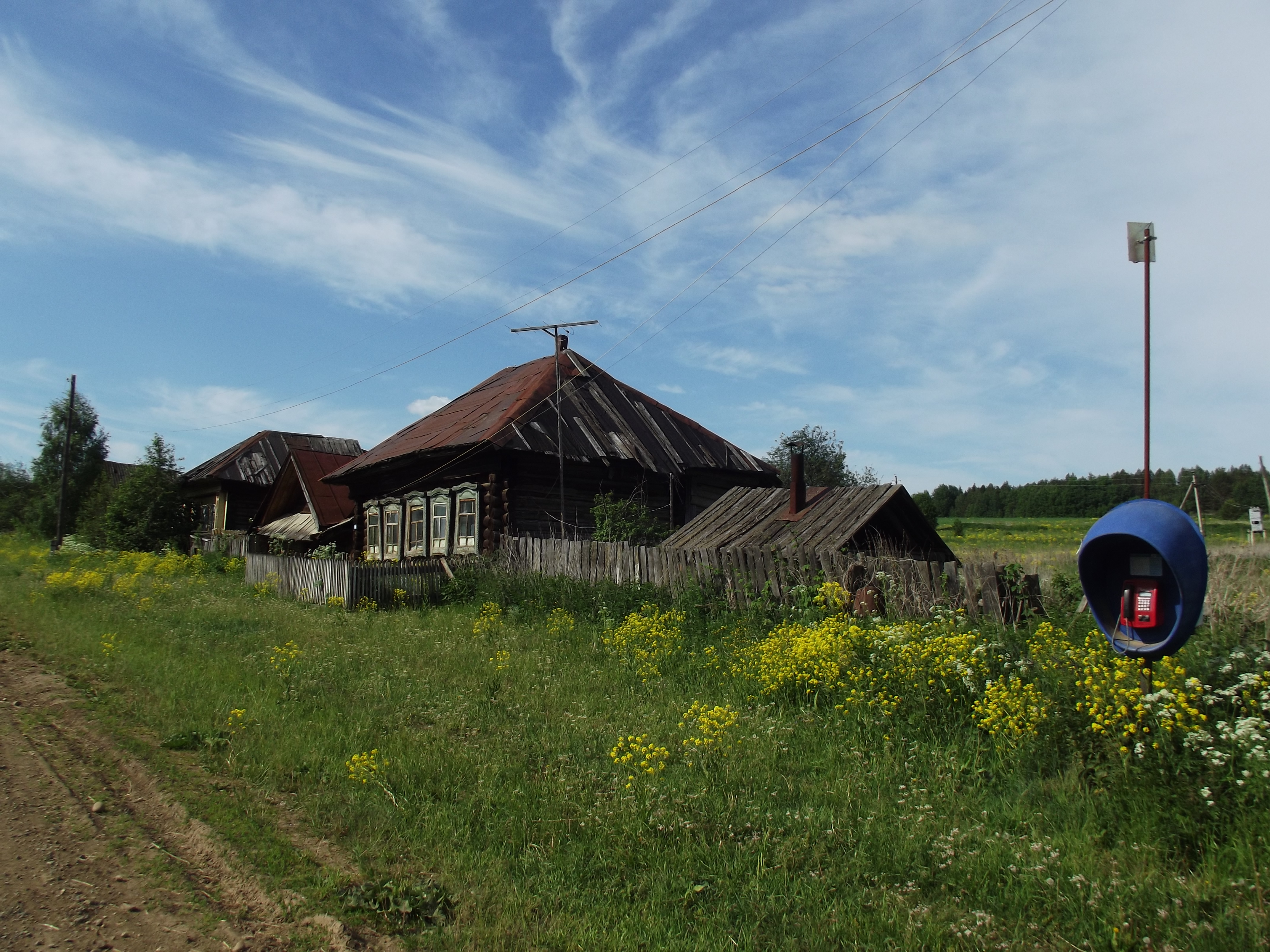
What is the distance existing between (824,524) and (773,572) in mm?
2519

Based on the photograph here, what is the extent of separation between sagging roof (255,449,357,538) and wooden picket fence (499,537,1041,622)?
1272cm

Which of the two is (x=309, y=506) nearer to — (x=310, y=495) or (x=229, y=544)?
(x=310, y=495)

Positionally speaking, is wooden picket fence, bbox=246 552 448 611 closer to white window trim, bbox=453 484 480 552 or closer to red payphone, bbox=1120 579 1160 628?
white window trim, bbox=453 484 480 552

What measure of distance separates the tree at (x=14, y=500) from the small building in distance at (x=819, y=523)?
54844 mm

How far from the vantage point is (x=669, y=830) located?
166 inches

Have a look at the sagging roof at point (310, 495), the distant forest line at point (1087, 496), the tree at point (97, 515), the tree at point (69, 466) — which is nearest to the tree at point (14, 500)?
the tree at point (69, 466)

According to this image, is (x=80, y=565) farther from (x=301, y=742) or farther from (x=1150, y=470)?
(x=1150, y=470)

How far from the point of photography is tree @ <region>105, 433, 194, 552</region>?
2898 centimetres

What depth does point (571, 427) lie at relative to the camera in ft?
60.2

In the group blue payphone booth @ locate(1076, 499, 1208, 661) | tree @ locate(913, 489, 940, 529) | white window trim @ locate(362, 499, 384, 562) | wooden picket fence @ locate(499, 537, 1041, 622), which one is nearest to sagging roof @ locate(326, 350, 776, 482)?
white window trim @ locate(362, 499, 384, 562)

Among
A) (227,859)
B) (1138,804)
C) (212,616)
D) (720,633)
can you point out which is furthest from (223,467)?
(1138,804)

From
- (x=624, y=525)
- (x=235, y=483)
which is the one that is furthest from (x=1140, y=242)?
(x=235, y=483)

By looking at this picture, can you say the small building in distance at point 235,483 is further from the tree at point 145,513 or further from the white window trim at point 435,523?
the white window trim at point 435,523

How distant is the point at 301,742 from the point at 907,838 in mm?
4223
